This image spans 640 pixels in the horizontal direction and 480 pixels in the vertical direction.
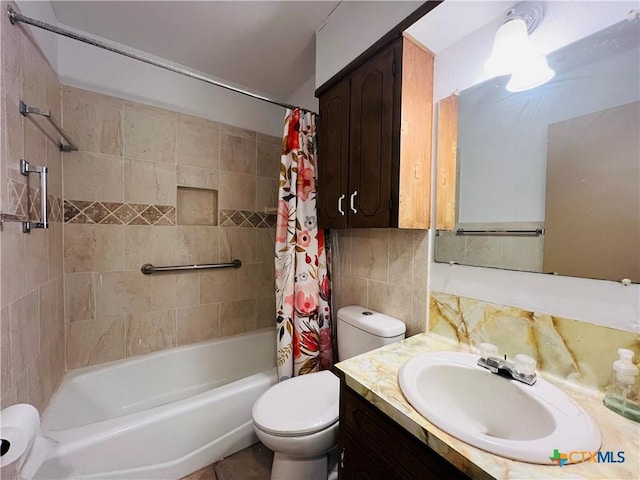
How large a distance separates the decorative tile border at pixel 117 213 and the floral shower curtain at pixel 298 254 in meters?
0.93

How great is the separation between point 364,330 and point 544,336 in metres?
0.69

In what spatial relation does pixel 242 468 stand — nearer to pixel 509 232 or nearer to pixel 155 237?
pixel 155 237

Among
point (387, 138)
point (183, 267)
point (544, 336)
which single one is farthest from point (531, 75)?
point (183, 267)

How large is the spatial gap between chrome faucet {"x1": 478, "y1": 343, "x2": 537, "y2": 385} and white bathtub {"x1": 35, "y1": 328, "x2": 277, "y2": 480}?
3.84 feet

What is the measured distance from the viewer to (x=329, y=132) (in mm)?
1416

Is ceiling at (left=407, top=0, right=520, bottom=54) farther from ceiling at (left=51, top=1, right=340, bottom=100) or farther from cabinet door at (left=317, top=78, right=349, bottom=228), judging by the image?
ceiling at (left=51, top=1, right=340, bottom=100)

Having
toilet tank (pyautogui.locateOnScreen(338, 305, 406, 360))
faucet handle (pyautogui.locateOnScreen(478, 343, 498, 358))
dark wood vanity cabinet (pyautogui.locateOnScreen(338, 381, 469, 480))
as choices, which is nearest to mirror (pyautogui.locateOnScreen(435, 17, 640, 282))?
faucet handle (pyautogui.locateOnScreen(478, 343, 498, 358))

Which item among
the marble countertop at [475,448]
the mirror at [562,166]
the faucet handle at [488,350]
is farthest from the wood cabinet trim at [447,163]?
the marble countertop at [475,448]

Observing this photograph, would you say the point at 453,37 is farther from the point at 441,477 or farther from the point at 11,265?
the point at 11,265

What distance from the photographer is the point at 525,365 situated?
771 mm

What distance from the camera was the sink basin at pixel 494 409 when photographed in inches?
20.9

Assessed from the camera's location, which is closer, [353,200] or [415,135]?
[415,135]

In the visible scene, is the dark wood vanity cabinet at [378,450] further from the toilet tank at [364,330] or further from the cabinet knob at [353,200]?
the cabinet knob at [353,200]

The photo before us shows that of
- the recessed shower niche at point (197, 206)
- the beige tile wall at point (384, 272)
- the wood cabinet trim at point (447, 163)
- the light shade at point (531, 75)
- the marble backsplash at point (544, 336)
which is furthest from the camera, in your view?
the recessed shower niche at point (197, 206)
